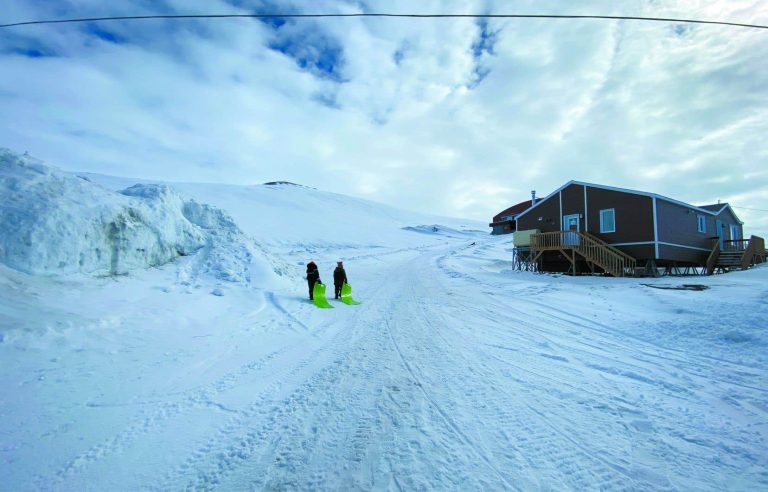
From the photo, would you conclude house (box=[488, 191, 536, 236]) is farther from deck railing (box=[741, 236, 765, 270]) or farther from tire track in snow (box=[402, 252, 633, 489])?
tire track in snow (box=[402, 252, 633, 489])

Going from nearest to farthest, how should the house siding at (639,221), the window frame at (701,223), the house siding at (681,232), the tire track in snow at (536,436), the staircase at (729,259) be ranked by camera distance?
the tire track in snow at (536,436)
the house siding at (639,221)
the house siding at (681,232)
the staircase at (729,259)
the window frame at (701,223)

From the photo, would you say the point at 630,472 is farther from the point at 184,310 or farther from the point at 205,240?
the point at 205,240

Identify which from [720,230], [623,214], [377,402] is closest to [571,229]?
[623,214]

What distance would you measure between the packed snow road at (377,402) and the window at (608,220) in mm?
13762

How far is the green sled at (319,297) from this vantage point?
34.8ft

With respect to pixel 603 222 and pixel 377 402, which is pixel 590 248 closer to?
pixel 603 222

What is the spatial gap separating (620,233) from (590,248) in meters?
2.36

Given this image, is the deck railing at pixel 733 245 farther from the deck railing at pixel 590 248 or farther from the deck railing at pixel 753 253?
the deck railing at pixel 590 248

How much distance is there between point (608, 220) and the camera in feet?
69.5

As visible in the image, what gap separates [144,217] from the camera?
9438 mm

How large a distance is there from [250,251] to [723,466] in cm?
1208

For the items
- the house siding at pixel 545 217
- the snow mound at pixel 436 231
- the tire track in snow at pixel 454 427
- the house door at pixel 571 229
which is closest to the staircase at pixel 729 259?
the house door at pixel 571 229

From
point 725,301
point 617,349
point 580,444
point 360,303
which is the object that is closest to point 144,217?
point 360,303

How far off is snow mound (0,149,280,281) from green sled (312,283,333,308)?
2225 millimetres
